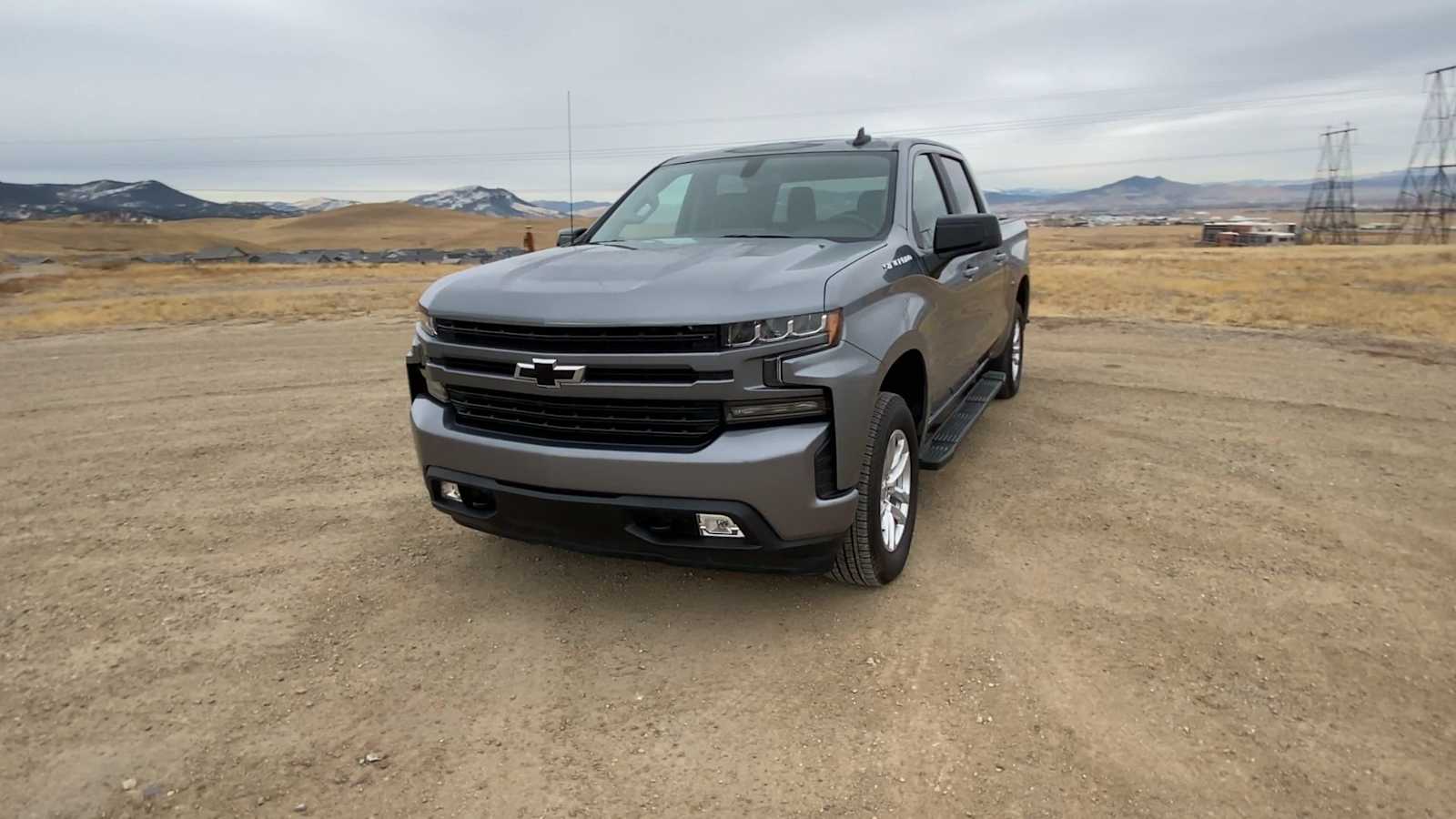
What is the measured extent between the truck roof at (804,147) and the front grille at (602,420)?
88.7 inches

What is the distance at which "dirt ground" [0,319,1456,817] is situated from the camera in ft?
8.13

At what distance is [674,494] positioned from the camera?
2.95m

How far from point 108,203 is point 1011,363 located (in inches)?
8542

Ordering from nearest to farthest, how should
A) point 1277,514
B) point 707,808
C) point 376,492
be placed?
point 707,808
point 1277,514
point 376,492

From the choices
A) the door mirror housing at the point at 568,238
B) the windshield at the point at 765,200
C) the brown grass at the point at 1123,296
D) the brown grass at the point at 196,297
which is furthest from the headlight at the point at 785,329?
the brown grass at the point at 196,297

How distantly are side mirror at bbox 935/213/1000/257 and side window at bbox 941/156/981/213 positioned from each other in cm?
133

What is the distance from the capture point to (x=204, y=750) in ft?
8.73

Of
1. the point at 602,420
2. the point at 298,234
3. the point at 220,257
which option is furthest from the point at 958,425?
the point at 298,234

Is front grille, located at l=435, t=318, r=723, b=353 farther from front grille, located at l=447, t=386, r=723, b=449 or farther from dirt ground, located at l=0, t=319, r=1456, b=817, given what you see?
dirt ground, located at l=0, t=319, r=1456, b=817

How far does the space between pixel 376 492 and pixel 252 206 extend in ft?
688

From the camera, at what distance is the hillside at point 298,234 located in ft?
203

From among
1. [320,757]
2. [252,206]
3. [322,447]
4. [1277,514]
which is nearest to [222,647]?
[320,757]

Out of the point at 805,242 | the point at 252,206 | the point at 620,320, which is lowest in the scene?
the point at 620,320

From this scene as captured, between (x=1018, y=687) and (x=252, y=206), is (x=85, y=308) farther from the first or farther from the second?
(x=252, y=206)
